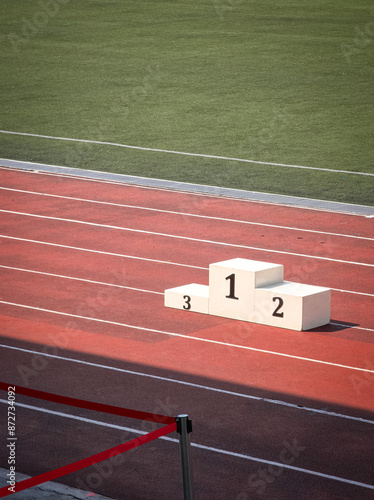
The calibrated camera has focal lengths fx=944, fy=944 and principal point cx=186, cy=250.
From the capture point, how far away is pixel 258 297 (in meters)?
10.9

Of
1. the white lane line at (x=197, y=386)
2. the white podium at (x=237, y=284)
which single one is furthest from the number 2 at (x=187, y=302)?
the white lane line at (x=197, y=386)

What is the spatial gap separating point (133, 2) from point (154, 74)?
11.8 m

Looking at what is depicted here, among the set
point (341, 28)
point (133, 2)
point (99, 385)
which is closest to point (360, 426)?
point (99, 385)

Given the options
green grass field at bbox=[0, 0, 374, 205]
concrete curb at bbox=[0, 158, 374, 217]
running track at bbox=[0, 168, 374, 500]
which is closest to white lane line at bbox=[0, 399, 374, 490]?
running track at bbox=[0, 168, 374, 500]

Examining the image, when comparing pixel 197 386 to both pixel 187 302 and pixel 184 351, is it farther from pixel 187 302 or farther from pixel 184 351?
pixel 187 302

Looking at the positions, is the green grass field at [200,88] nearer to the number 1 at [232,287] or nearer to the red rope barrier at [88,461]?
the number 1 at [232,287]

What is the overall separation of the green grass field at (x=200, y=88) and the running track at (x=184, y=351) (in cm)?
299

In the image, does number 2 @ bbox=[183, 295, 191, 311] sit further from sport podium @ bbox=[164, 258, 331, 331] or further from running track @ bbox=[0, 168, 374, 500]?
running track @ bbox=[0, 168, 374, 500]

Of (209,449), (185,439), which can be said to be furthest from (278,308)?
(185,439)

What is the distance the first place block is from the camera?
446 inches

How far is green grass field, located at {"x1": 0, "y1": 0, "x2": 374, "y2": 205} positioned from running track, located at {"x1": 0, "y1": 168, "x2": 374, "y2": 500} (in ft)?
9.82

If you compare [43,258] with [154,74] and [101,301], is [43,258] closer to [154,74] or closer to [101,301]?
[101,301]

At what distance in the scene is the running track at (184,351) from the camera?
7520mm

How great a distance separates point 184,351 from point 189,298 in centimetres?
141
